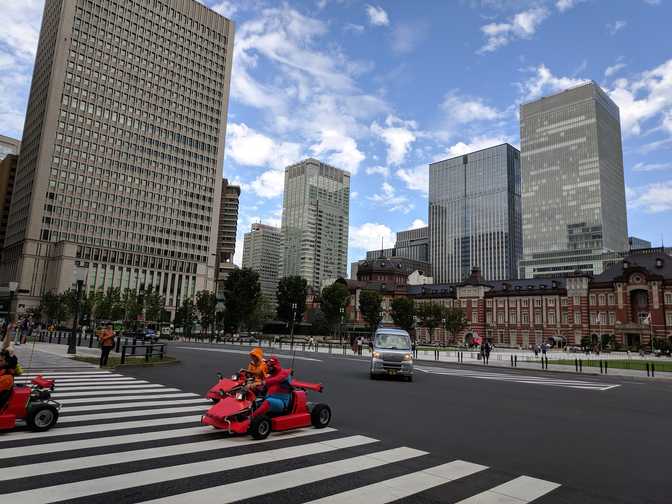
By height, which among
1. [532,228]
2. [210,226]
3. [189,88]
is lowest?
[210,226]

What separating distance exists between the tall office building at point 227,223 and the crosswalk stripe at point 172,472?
16546cm

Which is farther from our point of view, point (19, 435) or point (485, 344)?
point (485, 344)

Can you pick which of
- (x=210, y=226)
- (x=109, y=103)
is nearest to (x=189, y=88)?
(x=109, y=103)

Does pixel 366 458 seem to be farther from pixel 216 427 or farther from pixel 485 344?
pixel 485 344

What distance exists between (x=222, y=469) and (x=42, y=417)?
15.5 ft

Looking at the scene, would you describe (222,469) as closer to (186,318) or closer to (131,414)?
(131,414)

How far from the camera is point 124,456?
7.18m

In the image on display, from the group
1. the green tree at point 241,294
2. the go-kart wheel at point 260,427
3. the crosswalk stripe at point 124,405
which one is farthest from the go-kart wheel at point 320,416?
the green tree at point 241,294

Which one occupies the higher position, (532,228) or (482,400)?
(532,228)

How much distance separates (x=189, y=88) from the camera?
125 metres

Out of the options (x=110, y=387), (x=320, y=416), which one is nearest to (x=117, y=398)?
(x=110, y=387)

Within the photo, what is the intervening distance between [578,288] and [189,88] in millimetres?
112264

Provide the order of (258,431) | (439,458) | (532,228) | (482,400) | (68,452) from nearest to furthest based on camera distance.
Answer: (68,452), (439,458), (258,431), (482,400), (532,228)

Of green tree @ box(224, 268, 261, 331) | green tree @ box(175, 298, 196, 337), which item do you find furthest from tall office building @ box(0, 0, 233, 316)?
green tree @ box(224, 268, 261, 331)
